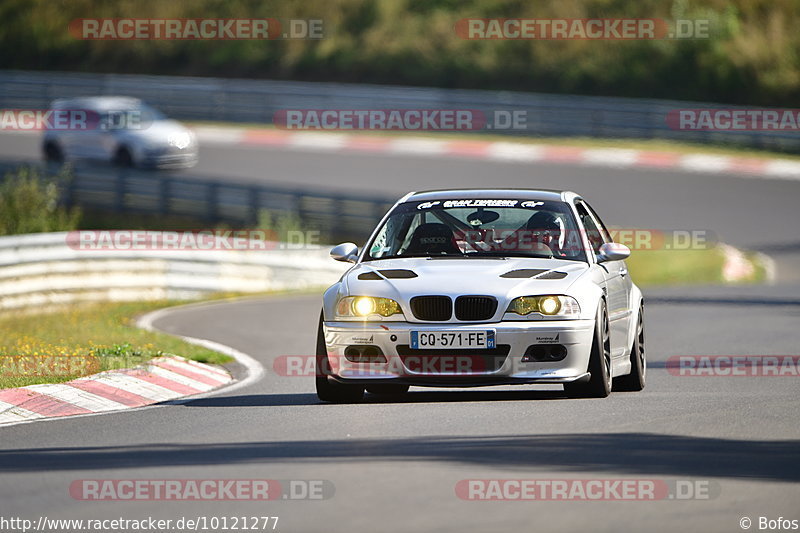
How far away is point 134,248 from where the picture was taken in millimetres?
21844

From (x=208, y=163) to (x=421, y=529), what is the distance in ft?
106

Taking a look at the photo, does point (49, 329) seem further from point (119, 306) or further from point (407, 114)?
point (407, 114)

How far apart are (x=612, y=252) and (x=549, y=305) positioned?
48.5 inches

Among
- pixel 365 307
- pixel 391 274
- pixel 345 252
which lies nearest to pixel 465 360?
pixel 365 307

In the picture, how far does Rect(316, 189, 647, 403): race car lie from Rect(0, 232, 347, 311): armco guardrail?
393 inches

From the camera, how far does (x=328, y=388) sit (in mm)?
10609

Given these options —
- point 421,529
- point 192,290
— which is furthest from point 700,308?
point 421,529

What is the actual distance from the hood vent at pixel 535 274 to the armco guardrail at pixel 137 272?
11.0m

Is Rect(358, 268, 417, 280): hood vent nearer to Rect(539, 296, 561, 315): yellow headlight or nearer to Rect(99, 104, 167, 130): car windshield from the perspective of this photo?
Rect(539, 296, 561, 315): yellow headlight

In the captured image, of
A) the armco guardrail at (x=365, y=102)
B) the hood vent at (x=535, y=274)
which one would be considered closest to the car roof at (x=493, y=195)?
the hood vent at (x=535, y=274)

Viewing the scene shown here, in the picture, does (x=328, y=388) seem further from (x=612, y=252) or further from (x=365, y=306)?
(x=612, y=252)

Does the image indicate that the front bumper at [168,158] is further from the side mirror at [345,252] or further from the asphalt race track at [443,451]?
the side mirror at [345,252]

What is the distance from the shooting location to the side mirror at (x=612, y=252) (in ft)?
36.3

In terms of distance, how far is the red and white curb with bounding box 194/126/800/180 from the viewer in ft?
119
